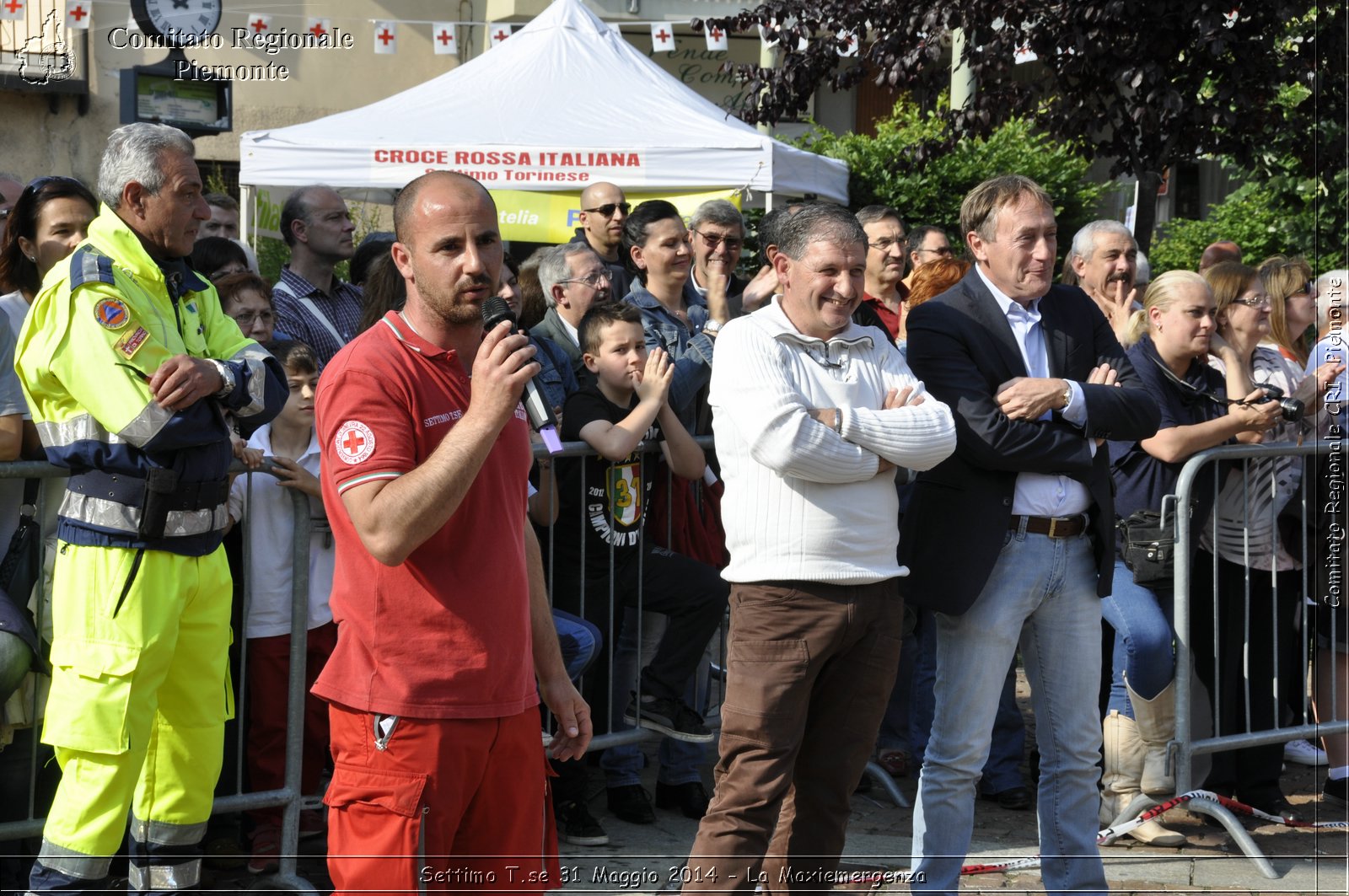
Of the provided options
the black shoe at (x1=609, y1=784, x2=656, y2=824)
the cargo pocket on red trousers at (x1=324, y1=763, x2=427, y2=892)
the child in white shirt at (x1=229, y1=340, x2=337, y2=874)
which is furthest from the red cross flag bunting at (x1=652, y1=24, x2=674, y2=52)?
the cargo pocket on red trousers at (x1=324, y1=763, x2=427, y2=892)

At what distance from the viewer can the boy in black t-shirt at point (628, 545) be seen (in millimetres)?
5312

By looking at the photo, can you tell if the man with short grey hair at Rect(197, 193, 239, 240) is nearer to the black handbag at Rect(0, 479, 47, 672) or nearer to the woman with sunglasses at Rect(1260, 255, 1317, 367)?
the black handbag at Rect(0, 479, 47, 672)

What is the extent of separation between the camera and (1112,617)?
5.42m

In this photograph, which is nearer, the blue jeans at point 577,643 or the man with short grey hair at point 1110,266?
the blue jeans at point 577,643

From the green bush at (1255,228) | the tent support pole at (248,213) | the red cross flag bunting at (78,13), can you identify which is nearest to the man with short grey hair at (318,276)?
the tent support pole at (248,213)

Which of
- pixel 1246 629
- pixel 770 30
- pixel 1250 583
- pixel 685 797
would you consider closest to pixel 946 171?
pixel 770 30

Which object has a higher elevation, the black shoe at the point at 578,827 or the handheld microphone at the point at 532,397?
the handheld microphone at the point at 532,397

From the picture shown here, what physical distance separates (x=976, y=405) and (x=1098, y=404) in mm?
373

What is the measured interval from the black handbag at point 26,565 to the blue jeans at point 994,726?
3.30m

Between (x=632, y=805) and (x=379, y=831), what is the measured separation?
2.76 meters

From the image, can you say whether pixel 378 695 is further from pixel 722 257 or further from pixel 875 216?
pixel 875 216

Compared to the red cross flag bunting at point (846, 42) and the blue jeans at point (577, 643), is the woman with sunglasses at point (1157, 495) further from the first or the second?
the red cross flag bunting at point (846, 42)

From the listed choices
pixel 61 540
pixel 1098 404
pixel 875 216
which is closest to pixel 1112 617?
pixel 1098 404

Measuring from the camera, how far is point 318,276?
642 centimetres
